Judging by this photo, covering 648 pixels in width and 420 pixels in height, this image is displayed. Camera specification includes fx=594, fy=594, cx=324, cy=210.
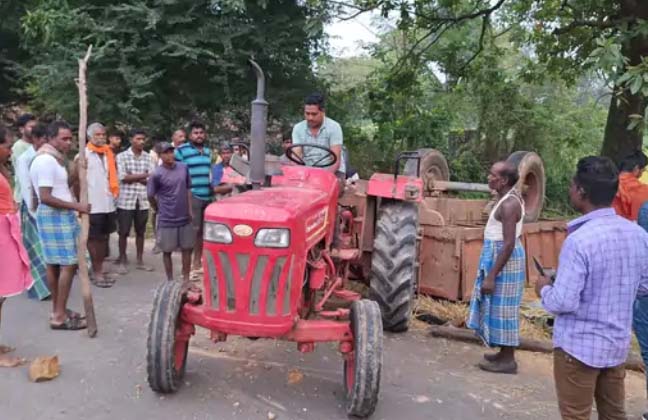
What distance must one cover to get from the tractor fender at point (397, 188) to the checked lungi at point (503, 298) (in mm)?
1050

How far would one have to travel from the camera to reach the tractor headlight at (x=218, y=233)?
139 inches

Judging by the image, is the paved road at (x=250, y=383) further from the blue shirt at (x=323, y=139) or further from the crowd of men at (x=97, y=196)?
the blue shirt at (x=323, y=139)

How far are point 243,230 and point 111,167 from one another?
411 cm

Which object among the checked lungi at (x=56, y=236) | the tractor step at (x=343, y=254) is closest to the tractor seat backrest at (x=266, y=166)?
the tractor step at (x=343, y=254)

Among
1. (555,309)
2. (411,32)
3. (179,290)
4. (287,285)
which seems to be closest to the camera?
(555,309)

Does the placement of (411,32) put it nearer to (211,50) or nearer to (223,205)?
(211,50)

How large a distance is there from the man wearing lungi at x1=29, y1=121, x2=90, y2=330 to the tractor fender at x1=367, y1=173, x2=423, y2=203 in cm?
265

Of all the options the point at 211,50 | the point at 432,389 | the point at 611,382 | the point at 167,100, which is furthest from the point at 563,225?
the point at 167,100

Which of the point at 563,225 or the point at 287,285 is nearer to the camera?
the point at 287,285

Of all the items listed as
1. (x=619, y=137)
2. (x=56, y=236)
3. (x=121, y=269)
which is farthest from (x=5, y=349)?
(x=619, y=137)

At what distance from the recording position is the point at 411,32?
510 inches

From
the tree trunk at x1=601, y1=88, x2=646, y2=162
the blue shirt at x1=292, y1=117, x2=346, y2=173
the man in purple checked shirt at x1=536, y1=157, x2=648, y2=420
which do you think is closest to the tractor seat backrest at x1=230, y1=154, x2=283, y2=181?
the blue shirt at x1=292, y1=117, x2=346, y2=173

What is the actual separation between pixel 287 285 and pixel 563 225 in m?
5.50

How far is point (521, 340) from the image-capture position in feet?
18.1
